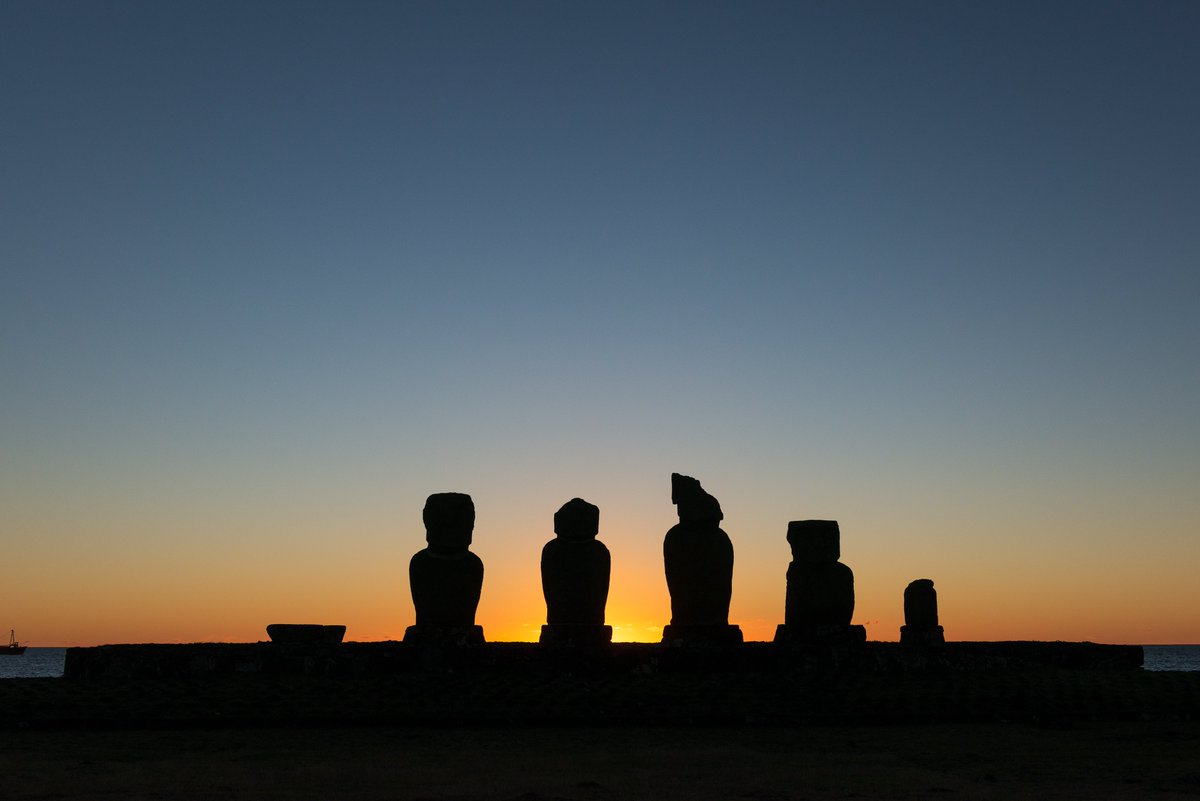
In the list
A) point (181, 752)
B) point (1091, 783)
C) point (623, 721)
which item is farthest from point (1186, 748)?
point (181, 752)

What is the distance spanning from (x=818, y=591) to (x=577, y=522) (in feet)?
15.3

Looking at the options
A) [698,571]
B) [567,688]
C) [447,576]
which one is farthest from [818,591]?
[447,576]

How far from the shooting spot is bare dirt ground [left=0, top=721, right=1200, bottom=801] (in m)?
10.2

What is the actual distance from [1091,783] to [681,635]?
10113 millimetres

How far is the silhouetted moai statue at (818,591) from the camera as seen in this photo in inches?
827

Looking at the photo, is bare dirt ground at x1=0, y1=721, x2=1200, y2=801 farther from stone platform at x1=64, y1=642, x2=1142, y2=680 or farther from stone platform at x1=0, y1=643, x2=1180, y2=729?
stone platform at x1=64, y1=642, x2=1142, y2=680

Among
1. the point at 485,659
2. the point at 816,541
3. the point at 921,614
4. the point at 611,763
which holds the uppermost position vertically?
the point at 816,541

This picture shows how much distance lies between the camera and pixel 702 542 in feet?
68.1

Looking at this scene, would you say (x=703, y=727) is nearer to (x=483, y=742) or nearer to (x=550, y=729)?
(x=550, y=729)

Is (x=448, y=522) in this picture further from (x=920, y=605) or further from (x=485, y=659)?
(x=920, y=605)

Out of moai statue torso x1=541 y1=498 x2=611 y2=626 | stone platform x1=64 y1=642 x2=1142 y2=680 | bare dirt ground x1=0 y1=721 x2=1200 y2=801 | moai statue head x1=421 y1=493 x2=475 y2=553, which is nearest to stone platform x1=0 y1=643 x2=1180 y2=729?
stone platform x1=64 y1=642 x2=1142 y2=680

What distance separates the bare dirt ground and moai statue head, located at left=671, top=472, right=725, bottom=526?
6.50m

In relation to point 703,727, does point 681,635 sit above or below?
above

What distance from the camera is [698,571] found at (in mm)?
20531
